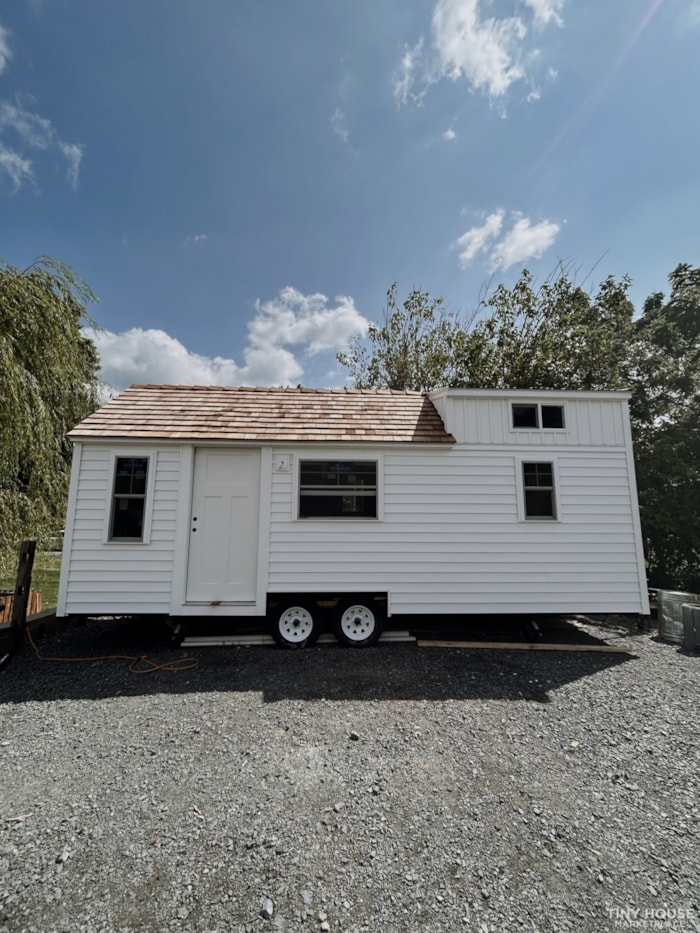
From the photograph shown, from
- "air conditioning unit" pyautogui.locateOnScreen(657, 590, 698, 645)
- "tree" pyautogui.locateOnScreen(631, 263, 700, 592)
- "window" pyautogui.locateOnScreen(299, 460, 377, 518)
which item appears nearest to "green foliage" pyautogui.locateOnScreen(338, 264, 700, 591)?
"tree" pyautogui.locateOnScreen(631, 263, 700, 592)

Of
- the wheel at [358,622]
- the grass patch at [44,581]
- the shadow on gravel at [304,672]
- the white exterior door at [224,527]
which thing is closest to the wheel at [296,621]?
the shadow on gravel at [304,672]

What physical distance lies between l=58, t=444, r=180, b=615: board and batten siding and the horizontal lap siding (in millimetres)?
1566

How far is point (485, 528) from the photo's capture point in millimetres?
5918

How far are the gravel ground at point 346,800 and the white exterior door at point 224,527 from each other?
114 centimetres

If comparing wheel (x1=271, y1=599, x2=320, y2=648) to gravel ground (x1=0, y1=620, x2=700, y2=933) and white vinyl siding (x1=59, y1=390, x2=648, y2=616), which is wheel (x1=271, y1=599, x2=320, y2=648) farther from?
gravel ground (x1=0, y1=620, x2=700, y2=933)

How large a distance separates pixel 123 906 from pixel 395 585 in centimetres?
427

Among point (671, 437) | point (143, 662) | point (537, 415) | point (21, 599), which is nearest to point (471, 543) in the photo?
point (537, 415)

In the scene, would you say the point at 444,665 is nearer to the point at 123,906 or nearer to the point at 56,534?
the point at 123,906

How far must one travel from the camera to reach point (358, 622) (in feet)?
18.8

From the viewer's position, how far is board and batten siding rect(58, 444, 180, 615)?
5387 mm

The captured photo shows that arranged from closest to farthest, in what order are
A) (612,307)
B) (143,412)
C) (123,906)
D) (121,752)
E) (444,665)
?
(123,906) < (121,752) < (444,665) < (143,412) < (612,307)

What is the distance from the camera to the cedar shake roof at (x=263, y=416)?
5.77 meters

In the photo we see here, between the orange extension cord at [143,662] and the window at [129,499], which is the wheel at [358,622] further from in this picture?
the window at [129,499]

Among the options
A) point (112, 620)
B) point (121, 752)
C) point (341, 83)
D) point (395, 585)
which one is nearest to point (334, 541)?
point (395, 585)
